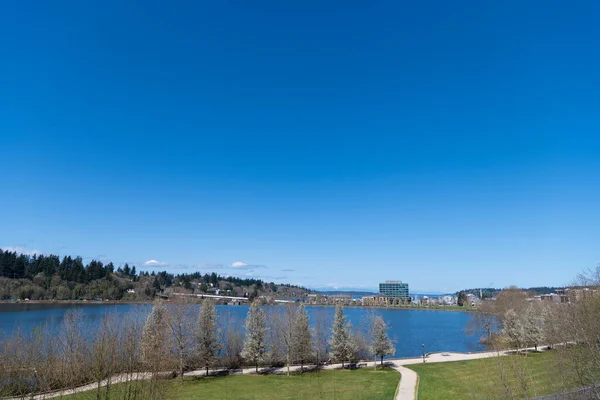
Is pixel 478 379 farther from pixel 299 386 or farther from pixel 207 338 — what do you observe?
pixel 207 338

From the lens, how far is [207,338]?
→ 37.7m

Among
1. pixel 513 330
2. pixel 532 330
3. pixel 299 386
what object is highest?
pixel 532 330

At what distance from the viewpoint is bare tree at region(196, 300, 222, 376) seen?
37281 mm

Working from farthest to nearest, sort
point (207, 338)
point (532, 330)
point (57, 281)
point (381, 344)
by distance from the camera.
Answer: point (57, 281) < point (532, 330) < point (381, 344) < point (207, 338)

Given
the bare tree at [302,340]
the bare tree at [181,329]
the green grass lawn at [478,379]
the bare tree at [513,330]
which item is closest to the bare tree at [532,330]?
the bare tree at [513,330]

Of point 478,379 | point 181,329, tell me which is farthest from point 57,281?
point 478,379

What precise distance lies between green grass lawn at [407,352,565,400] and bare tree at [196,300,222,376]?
2112 centimetres

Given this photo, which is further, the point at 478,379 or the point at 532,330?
the point at 532,330

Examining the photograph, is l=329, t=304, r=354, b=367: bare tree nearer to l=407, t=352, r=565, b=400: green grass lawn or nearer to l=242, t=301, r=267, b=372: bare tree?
Answer: l=407, t=352, r=565, b=400: green grass lawn

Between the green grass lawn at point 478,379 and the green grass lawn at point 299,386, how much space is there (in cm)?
313

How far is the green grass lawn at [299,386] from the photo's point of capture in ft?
84.7

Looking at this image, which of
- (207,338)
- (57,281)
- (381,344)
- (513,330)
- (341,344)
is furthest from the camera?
(57,281)

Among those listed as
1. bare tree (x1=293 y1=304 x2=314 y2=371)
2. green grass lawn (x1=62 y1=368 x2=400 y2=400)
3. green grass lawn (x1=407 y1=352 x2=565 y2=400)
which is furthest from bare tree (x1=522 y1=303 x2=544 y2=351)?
bare tree (x1=293 y1=304 x2=314 y2=371)

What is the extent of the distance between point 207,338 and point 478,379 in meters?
26.2
